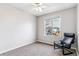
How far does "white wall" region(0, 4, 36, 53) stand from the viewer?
2893mm

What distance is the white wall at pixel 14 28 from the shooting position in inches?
114

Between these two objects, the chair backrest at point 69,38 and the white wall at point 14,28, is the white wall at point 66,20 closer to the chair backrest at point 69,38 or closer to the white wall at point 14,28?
the chair backrest at point 69,38

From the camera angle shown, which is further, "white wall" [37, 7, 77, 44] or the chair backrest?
"white wall" [37, 7, 77, 44]

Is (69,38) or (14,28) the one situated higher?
(14,28)

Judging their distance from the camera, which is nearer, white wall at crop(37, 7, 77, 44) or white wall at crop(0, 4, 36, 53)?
white wall at crop(0, 4, 36, 53)

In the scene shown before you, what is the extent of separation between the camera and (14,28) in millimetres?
3340

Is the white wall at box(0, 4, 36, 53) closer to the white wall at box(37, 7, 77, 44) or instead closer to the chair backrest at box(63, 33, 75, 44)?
the white wall at box(37, 7, 77, 44)

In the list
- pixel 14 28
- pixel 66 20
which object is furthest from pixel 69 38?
pixel 14 28

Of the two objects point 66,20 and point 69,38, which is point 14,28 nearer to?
point 69,38

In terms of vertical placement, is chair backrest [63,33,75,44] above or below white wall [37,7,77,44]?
below

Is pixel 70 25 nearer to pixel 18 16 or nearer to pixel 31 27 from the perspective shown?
pixel 31 27

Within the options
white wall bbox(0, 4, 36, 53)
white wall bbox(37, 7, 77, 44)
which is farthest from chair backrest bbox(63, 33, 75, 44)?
white wall bbox(0, 4, 36, 53)

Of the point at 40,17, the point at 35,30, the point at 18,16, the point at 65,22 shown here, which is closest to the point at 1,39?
the point at 18,16

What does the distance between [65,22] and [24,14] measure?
2.30m
